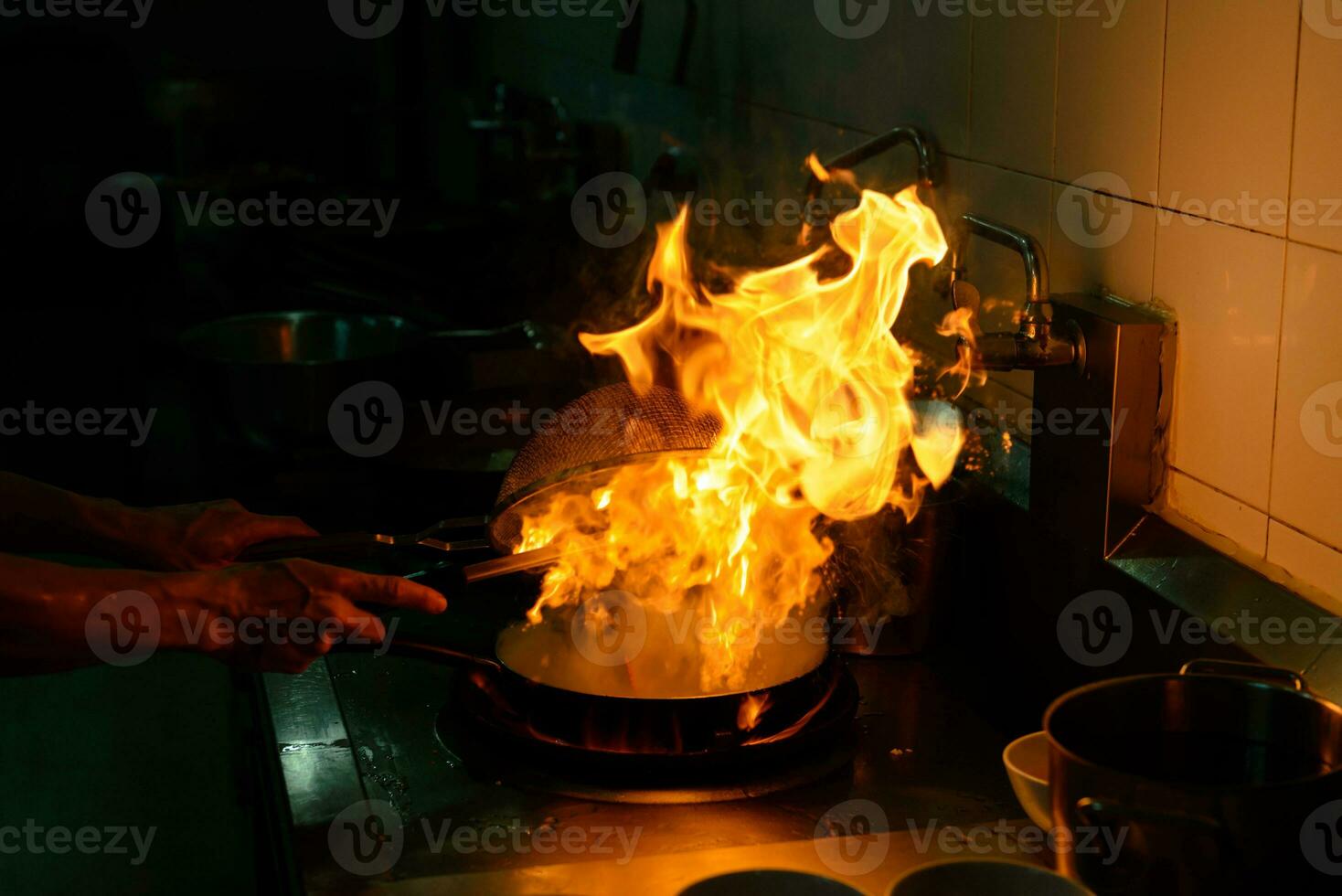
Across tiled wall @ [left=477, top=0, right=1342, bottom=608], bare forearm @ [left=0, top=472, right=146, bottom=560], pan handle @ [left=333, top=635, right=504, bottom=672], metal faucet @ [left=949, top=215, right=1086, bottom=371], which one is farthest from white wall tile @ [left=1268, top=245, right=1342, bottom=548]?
bare forearm @ [left=0, top=472, right=146, bottom=560]

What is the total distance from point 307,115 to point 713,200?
2549 mm

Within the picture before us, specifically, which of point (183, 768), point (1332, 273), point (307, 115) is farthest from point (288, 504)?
point (307, 115)

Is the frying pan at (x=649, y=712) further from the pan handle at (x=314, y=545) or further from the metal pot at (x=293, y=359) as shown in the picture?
the metal pot at (x=293, y=359)

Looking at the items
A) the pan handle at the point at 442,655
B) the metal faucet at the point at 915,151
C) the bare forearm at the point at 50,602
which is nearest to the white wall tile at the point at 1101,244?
the metal faucet at the point at 915,151

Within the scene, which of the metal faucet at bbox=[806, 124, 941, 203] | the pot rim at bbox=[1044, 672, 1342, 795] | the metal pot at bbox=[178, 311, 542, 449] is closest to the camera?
the pot rim at bbox=[1044, 672, 1342, 795]

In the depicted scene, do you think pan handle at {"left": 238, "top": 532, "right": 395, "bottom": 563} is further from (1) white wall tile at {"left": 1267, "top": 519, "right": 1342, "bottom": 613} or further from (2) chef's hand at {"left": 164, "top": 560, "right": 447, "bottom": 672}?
(1) white wall tile at {"left": 1267, "top": 519, "right": 1342, "bottom": 613}

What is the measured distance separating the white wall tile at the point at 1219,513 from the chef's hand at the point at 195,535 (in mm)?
946

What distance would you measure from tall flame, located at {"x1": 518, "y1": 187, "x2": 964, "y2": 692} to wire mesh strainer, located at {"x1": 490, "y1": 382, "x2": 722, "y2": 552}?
0.03 m

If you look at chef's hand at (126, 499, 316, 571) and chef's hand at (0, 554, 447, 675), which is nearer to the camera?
chef's hand at (0, 554, 447, 675)

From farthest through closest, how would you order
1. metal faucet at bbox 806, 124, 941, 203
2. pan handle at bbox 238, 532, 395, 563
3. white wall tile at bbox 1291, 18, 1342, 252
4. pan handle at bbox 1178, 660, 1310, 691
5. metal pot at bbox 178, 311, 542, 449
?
metal pot at bbox 178, 311, 542, 449 < metal faucet at bbox 806, 124, 941, 203 < pan handle at bbox 238, 532, 395, 563 < white wall tile at bbox 1291, 18, 1342, 252 < pan handle at bbox 1178, 660, 1310, 691

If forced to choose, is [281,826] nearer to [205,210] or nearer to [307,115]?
[205,210]

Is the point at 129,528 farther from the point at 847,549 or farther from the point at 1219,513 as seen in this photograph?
the point at 1219,513

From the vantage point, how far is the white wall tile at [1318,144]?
46.3 inches

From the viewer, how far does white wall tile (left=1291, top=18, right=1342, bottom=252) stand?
46.3 inches
